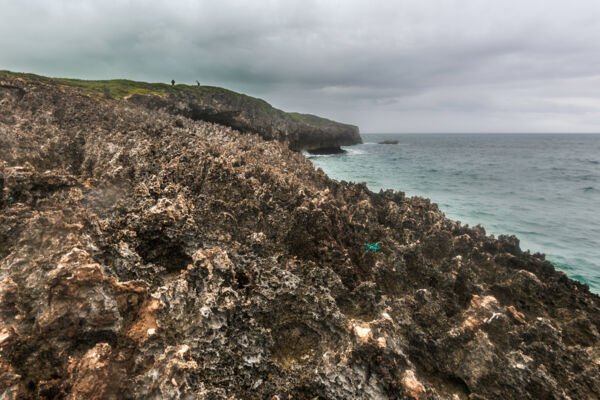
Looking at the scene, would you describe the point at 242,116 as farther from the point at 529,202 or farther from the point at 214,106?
the point at 529,202

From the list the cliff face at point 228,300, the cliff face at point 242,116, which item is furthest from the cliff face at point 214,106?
the cliff face at point 228,300

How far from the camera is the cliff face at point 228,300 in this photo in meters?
4.31

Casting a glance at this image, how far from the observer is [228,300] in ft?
18.5

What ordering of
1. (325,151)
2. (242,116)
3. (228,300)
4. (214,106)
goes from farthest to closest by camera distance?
(325,151)
(214,106)
(242,116)
(228,300)

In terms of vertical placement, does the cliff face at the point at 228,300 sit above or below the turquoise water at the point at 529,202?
above

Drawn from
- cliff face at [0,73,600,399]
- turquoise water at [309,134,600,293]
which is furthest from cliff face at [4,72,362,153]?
cliff face at [0,73,600,399]

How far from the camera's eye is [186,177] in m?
10.2

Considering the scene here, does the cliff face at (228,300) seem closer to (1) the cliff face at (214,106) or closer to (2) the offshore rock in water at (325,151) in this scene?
(1) the cliff face at (214,106)

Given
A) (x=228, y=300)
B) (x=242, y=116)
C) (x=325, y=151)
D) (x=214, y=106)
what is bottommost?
(x=228, y=300)

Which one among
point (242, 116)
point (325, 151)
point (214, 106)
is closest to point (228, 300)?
point (242, 116)

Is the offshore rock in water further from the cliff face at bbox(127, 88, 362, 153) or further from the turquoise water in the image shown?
the turquoise water

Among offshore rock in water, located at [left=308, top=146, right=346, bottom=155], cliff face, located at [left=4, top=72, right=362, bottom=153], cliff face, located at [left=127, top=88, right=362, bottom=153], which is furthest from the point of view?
offshore rock in water, located at [left=308, top=146, right=346, bottom=155]

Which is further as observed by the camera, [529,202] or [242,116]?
[242,116]

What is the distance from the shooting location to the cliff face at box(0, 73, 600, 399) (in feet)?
14.1
